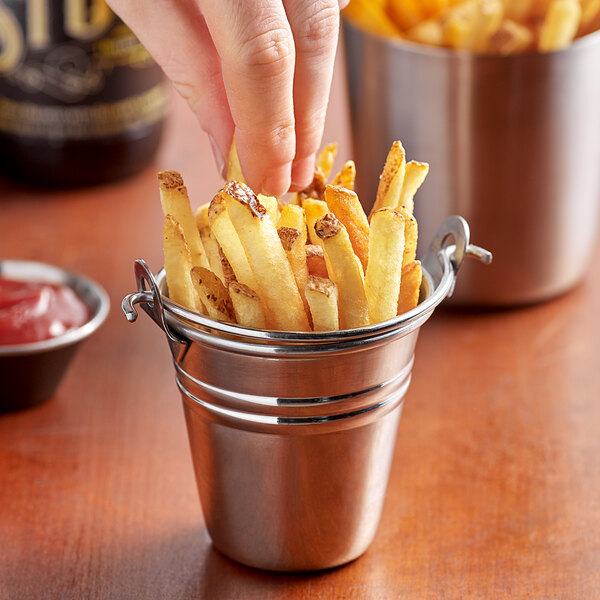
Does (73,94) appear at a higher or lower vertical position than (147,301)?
lower

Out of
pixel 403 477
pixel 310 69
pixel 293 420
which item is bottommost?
pixel 403 477

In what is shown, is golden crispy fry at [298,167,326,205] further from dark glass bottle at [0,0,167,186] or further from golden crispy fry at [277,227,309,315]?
dark glass bottle at [0,0,167,186]

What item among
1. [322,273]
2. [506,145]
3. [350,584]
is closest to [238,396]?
[322,273]

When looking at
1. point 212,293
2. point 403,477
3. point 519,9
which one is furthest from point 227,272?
point 519,9

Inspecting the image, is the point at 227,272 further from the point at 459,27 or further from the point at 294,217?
the point at 459,27

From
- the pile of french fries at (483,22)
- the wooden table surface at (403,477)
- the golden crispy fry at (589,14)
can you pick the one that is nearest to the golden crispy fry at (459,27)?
the pile of french fries at (483,22)

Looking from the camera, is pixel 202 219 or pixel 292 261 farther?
pixel 202 219

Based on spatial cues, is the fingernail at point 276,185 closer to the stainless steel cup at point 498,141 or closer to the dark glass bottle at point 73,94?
the stainless steel cup at point 498,141

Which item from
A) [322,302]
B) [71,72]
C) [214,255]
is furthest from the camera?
[71,72]
